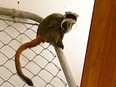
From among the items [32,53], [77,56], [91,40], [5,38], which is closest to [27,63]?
[32,53]

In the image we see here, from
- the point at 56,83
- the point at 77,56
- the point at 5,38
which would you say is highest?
the point at 5,38

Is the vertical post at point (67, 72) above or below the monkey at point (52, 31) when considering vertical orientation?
below

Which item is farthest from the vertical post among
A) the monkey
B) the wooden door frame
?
the wooden door frame

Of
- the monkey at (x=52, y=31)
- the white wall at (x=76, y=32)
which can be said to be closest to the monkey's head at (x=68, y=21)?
the monkey at (x=52, y=31)

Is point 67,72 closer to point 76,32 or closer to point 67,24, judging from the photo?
point 67,24

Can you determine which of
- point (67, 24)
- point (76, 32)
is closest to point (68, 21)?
point (67, 24)

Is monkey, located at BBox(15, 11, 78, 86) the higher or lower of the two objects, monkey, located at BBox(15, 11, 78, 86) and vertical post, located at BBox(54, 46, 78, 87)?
the higher

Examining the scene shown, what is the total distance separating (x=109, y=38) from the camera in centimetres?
37

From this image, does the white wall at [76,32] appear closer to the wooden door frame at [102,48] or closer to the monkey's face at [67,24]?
the monkey's face at [67,24]

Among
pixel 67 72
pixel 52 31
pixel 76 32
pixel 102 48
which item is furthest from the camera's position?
pixel 76 32

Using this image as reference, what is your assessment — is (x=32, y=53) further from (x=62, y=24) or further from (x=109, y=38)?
(x=109, y=38)

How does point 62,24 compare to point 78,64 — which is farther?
point 78,64

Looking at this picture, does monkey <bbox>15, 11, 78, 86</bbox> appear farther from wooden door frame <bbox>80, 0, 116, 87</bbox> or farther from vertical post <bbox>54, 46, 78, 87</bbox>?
wooden door frame <bbox>80, 0, 116, 87</bbox>

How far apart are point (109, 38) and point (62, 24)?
593 millimetres
